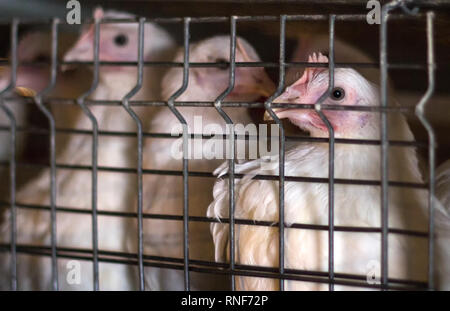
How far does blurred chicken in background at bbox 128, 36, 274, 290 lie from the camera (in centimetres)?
110

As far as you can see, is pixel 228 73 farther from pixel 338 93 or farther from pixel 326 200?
pixel 326 200

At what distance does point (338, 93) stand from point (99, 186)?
0.69m

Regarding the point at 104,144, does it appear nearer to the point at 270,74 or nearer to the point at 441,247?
the point at 270,74

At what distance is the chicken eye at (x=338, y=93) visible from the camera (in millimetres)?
1021

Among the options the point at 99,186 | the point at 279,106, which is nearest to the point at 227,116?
the point at 279,106

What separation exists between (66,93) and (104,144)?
24 cm

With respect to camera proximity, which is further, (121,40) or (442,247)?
(121,40)

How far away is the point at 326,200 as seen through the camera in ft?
3.17

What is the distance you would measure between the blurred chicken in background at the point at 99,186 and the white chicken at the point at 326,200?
418 mm

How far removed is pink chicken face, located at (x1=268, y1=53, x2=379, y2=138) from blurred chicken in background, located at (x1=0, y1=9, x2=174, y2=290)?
0.52m

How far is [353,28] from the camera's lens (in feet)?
3.38

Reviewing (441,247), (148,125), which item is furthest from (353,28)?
(148,125)

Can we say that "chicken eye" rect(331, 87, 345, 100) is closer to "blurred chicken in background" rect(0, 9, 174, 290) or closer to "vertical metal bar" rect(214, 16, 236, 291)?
"vertical metal bar" rect(214, 16, 236, 291)

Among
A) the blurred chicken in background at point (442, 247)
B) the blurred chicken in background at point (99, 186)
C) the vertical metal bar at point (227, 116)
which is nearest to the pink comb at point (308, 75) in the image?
the vertical metal bar at point (227, 116)
